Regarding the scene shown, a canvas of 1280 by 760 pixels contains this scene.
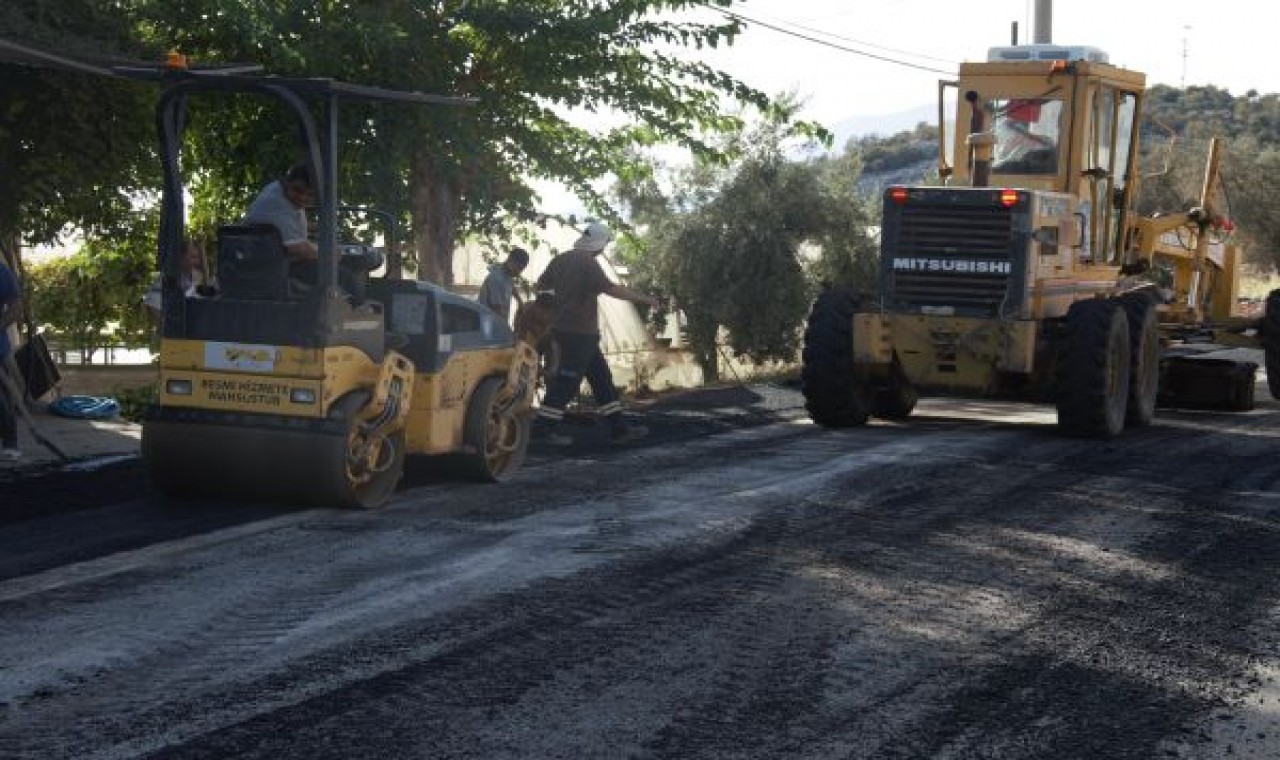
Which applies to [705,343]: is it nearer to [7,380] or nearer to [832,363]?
[832,363]

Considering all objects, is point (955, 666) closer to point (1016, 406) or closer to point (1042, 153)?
point (1042, 153)

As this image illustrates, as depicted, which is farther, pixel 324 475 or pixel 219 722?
pixel 324 475

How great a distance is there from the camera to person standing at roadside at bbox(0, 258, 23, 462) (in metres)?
11.9

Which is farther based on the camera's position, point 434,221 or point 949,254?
point 434,221

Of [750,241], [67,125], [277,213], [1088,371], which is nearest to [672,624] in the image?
[277,213]

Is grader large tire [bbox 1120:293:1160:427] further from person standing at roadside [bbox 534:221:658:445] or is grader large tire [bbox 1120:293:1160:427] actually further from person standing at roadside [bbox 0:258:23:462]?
person standing at roadside [bbox 0:258:23:462]

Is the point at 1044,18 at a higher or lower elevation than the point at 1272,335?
higher

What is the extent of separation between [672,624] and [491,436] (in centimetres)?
416

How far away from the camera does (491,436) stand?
11.4m

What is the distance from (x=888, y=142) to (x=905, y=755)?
9181 centimetres

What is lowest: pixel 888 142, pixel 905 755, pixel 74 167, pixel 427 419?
pixel 905 755

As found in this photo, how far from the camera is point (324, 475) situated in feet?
32.1

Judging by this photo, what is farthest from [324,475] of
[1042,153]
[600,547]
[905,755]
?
[1042,153]

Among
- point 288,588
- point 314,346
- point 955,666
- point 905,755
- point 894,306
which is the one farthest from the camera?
point 894,306
